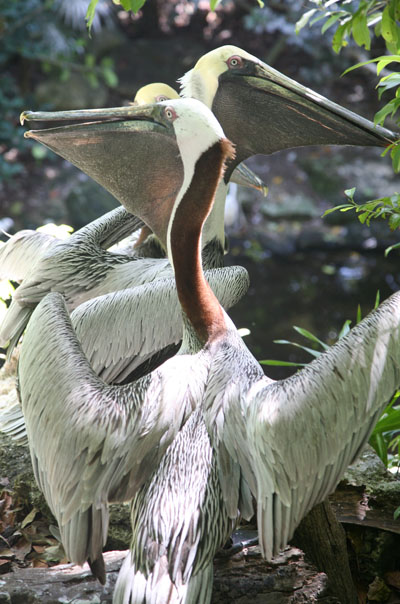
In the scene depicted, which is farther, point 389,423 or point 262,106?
point 262,106

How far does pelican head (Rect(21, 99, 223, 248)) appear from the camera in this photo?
2.58 m

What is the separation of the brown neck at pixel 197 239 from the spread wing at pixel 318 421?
422 mm

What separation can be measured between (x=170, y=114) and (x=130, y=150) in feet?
1.00

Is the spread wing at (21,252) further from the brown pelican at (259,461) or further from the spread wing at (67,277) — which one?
the brown pelican at (259,461)

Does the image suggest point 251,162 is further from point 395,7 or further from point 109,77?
point 395,7

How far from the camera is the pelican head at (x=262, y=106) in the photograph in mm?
3139

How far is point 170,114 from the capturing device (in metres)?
2.44

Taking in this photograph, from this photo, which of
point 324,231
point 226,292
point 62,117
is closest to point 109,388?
point 226,292

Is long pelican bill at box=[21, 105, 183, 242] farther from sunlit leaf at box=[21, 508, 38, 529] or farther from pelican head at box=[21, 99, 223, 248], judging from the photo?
sunlit leaf at box=[21, 508, 38, 529]

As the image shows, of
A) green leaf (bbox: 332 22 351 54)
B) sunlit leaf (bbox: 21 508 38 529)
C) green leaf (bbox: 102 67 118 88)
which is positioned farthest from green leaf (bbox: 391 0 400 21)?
green leaf (bbox: 102 67 118 88)

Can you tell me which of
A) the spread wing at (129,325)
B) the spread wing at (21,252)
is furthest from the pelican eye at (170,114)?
the spread wing at (21,252)

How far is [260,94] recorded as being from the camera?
3262mm

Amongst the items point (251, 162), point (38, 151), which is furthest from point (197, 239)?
point (38, 151)

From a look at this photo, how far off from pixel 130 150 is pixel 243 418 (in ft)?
3.70
